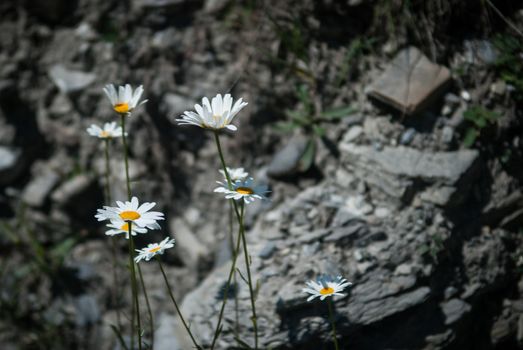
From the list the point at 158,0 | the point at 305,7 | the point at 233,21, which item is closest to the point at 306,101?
the point at 305,7

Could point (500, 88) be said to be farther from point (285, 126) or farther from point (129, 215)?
point (129, 215)

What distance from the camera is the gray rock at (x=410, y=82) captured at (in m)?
2.28

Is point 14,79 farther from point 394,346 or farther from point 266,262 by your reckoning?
point 394,346

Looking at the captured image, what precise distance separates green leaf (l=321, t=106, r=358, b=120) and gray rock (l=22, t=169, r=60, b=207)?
1.88m

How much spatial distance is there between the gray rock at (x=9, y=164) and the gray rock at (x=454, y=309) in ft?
8.96

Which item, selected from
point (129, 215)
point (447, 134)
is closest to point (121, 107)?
point (129, 215)

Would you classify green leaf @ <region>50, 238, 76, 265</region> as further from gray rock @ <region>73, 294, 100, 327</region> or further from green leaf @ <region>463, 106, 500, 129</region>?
green leaf @ <region>463, 106, 500, 129</region>

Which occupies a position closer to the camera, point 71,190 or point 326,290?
point 326,290

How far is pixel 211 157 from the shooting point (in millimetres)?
2842

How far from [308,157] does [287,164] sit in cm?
14

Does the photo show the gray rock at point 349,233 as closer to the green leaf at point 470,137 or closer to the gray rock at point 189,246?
the green leaf at point 470,137

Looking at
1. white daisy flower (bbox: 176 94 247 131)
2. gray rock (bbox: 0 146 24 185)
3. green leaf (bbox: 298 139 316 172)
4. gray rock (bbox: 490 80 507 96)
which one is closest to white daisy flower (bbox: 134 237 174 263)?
white daisy flower (bbox: 176 94 247 131)

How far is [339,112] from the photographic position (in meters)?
2.44

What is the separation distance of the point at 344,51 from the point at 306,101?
1.21 ft
